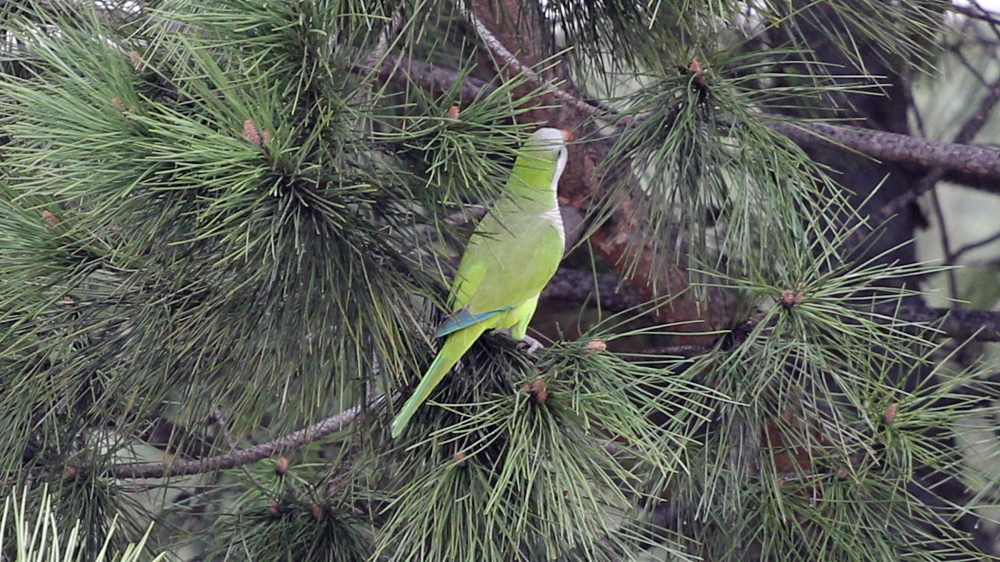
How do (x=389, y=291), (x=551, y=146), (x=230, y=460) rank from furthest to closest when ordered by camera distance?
(x=230, y=460) < (x=551, y=146) < (x=389, y=291)

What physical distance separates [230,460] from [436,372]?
38cm

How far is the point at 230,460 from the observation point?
1.09 meters

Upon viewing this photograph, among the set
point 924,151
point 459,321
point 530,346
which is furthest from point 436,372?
point 924,151

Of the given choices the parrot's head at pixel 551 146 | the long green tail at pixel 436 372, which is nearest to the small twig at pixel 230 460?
the long green tail at pixel 436 372

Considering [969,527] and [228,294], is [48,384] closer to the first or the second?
[228,294]

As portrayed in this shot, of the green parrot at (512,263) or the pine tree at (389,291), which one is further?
the green parrot at (512,263)

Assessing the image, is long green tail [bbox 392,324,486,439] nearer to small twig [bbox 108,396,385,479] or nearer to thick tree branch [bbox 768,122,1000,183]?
small twig [bbox 108,396,385,479]

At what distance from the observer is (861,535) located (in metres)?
0.95

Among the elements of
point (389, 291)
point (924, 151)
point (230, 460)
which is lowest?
point (230, 460)

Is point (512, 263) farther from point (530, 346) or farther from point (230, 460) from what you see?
point (230, 460)

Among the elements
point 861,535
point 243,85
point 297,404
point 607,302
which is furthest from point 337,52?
point 607,302

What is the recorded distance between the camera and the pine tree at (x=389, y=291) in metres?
0.71

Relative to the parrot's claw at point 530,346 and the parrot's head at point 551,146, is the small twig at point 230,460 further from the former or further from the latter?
the parrot's head at point 551,146

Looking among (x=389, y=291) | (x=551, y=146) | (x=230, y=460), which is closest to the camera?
(x=389, y=291)
